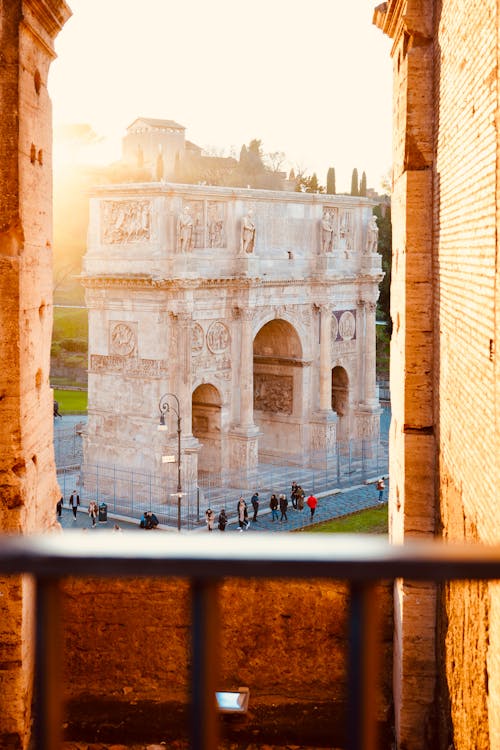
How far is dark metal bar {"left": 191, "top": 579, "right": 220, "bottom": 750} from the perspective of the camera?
5.63ft

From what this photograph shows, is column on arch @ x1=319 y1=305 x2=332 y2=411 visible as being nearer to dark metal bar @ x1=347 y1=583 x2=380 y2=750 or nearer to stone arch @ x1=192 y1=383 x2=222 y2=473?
stone arch @ x1=192 y1=383 x2=222 y2=473

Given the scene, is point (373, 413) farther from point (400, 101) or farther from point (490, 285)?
point (490, 285)

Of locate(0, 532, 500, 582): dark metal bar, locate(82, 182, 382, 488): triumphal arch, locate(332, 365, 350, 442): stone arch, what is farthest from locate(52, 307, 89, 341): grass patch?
locate(0, 532, 500, 582): dark metal bar

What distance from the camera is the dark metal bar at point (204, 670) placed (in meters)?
1.72

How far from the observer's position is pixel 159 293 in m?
25.4

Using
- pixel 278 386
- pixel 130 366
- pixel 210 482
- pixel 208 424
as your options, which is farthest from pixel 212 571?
pixel 278 386

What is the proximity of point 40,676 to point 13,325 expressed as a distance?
6445mm

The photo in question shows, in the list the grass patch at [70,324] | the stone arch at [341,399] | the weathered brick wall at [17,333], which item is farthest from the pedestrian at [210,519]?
the grass patch at [70,324]

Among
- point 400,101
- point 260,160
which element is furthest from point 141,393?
point 260,160

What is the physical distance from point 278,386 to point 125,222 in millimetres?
7283

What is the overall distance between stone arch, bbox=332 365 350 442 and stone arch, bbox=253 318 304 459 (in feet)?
7.42

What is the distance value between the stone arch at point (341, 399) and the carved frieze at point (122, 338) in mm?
8218

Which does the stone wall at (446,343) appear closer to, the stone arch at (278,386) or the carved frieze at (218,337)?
the carved frieze at (218,337)

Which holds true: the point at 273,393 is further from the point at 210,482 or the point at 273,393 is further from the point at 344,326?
the point at 210,482
